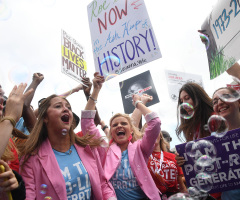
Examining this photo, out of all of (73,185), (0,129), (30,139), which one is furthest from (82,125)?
(0,129)

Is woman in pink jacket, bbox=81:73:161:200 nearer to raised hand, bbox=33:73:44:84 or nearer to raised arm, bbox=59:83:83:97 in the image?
raised arm, bbox=59:83:83:97

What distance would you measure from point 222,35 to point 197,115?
129 centimetres

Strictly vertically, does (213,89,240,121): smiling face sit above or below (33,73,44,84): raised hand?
below

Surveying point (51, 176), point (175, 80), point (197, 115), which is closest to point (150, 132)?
point (197, 115)

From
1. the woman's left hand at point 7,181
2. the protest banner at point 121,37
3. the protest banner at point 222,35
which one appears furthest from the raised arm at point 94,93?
the protest banner at point 222,35

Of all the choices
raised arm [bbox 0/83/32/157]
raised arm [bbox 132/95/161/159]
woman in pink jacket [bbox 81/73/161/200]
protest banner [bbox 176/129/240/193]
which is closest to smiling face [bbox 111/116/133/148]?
woman in pink jacket [bbox 81/73/161/200]

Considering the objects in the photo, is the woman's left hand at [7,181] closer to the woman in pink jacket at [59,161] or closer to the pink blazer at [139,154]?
the woman in pink jacket at [59,161]

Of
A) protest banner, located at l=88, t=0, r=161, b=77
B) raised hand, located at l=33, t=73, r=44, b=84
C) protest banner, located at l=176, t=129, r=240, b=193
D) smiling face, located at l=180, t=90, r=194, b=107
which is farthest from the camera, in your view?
protest banner, located at l=88, t=0, r=161, b=77

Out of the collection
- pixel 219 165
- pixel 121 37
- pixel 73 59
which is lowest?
pixel 219 165

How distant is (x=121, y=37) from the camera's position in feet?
15.2

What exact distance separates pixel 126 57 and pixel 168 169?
7.04 feet

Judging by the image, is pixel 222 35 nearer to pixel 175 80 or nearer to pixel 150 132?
pixel 150 132

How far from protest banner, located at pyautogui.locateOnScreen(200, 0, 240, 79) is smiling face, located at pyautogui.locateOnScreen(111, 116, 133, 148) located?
140 cm

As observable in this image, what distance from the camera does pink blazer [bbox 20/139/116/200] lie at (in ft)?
7.06
